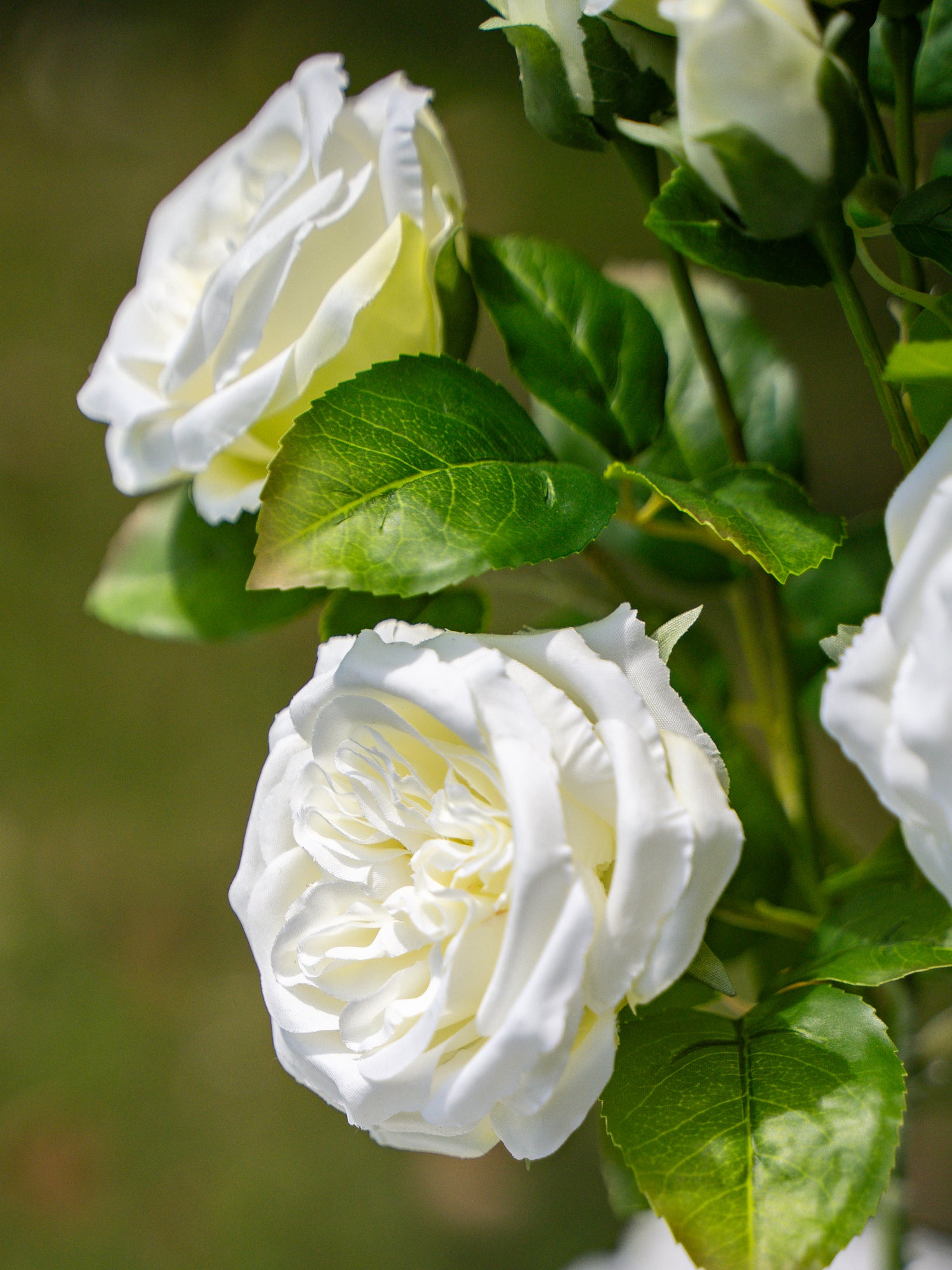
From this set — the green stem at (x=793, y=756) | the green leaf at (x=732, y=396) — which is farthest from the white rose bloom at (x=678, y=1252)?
the green leaf at (x=732, y=396)

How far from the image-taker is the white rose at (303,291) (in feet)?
0.76

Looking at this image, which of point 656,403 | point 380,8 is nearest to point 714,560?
point 656,403

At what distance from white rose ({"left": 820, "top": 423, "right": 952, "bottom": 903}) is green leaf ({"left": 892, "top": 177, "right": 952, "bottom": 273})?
0.21ft

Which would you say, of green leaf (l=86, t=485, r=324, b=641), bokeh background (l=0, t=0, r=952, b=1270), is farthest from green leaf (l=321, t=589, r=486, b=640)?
bokeh background (l=0, t=0, r=952, b=1270)

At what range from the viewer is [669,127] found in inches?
7.6

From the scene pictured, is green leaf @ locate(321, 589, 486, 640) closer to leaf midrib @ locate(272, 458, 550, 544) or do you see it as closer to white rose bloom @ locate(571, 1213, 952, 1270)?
leaf midrib @ locate(272, 458, 550, 544)

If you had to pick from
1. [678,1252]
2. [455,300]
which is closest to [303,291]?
[455,300]

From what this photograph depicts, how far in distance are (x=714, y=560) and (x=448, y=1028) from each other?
21 centimetres

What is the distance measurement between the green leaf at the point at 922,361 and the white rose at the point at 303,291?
0.13 metres

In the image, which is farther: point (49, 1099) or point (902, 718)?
point (49, 1099)

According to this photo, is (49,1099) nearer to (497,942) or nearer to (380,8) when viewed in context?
(497,942)

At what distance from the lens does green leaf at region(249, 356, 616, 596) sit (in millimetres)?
193

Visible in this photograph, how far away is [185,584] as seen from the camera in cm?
31

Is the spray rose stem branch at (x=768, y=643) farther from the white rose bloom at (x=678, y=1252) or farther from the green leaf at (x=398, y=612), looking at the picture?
the white rose bloom at (x=678, y=1252)
